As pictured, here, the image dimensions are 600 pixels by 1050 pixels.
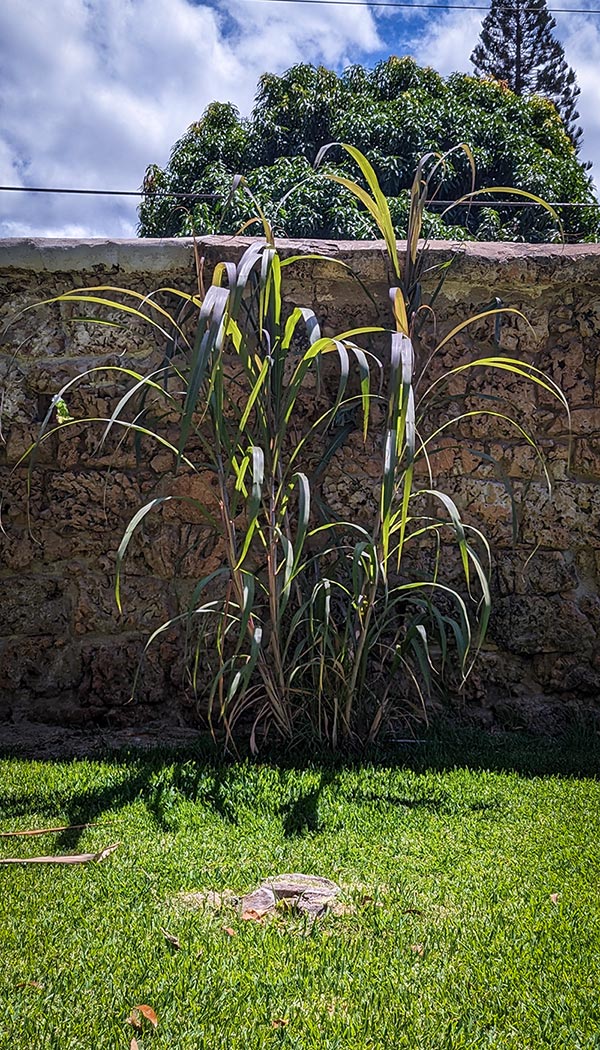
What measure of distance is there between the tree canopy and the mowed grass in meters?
8.69

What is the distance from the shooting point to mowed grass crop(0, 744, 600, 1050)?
4.36 ft

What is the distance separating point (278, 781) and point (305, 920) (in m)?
0.67

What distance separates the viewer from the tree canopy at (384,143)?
408 inches

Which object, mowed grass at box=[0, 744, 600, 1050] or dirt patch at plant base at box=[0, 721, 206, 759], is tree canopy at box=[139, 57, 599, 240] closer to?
dirt patch at plant base at box=[0, 721, 206, 759]

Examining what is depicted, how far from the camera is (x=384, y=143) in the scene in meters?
11.0

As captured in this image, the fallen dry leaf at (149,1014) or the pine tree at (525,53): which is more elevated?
the pine tree at (525,53)

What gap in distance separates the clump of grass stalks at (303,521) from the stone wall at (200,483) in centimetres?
10

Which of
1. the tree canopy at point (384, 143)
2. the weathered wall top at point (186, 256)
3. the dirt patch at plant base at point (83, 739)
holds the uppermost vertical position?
the tree canopy at point (384, 143)

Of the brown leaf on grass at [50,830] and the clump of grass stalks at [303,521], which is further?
the clump of grass stalks at [303,521]

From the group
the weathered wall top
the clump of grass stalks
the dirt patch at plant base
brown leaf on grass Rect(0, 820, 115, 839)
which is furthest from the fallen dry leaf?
the weathered wall top

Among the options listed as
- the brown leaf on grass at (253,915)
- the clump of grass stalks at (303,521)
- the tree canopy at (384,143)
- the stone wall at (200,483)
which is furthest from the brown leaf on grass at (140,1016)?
the tree canopy at (384,143)

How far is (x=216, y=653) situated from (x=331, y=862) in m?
1.16

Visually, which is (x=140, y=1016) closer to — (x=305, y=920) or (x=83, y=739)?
(x=305, y=920)

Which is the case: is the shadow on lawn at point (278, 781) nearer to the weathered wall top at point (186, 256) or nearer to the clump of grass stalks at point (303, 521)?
the clump of grass stalks at point (303, 521)
